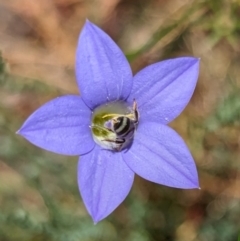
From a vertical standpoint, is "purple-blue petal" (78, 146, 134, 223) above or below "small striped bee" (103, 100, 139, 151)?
below

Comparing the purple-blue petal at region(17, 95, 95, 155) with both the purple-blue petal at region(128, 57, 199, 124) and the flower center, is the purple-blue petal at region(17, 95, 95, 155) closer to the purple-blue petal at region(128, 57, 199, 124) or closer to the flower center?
the flower center

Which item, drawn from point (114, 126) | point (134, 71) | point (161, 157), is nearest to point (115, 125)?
point (114, 126)

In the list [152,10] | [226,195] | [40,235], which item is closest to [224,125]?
[226,195]

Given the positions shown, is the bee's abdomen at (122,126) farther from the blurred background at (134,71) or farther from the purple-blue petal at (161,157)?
the blurred background at (134,71)

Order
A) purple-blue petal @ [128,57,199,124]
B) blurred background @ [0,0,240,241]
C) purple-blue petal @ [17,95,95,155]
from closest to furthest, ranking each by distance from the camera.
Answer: purple-blue petal @ [17,95,95,155] < purple-blue petal @ [128,57,199,124] < blurred background @ [0,0,240,241]

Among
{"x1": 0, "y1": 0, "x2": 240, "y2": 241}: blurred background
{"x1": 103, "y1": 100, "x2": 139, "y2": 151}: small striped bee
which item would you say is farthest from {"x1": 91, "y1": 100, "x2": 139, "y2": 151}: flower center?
{"x1": 0, "y1": 0, "x2": 240, "y2": 241}: blurred background

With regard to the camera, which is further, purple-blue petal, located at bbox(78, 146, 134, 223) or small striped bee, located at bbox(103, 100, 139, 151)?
small striped bee, located at bbox(103, 100, 139, 151)

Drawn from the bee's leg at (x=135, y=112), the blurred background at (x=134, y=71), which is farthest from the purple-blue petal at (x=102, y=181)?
the blurred background at (x=134, y=71)
